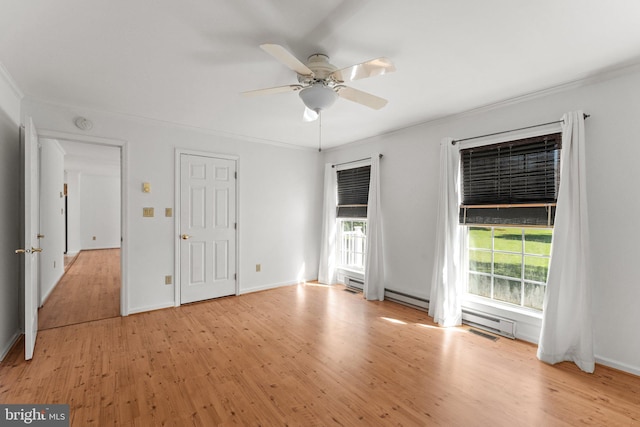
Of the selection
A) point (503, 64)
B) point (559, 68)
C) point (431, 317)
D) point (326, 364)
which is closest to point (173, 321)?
point (326, 364)

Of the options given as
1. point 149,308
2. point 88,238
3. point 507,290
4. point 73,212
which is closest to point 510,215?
point 507,290

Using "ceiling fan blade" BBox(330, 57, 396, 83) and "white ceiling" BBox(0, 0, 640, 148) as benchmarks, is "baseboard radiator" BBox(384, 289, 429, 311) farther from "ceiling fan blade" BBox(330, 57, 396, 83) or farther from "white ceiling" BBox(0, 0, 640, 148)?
"ceiling fan blade" BBox(330, 57, 396, 83)

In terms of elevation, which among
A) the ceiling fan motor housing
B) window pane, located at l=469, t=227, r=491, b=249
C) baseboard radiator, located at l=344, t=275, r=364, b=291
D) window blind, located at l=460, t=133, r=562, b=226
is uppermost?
the ceiling fan motor housing

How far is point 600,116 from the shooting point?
254cm

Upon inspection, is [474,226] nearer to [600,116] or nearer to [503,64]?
[600,116]

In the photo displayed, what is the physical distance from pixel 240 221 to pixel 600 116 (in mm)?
4408

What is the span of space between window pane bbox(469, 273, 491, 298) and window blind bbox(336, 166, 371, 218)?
1.86 meters

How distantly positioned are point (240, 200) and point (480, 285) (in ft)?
11.7

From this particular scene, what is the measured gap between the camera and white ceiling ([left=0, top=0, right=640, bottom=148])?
171 cm

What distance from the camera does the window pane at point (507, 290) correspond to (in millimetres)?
3137

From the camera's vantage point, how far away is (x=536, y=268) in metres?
3.00

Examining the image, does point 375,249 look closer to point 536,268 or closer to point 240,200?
point 536,268

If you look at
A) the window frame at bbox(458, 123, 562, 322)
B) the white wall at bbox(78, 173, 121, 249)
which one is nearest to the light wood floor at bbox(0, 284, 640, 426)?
the window frame at bbox(458, 123, 562, 322)

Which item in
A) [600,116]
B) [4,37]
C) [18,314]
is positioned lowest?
[18,314]
